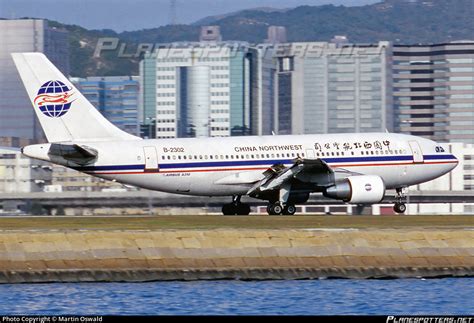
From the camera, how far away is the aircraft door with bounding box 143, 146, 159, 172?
7194 centimetres

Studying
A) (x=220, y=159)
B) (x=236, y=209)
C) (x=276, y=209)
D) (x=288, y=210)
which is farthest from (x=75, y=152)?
(x=288, y=210)

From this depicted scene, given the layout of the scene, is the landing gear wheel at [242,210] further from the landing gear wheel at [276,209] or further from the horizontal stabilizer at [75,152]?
the horizontal stabilizer at [75,152]

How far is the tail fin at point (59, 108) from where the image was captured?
73.3m

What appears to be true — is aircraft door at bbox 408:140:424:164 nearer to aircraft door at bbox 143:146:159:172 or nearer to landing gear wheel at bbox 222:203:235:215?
landing gear wheel at bbox 222:203:235:215

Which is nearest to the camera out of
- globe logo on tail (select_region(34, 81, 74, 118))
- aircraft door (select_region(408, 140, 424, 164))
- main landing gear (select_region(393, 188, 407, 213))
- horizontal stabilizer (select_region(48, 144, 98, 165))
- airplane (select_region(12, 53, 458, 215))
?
horizontal stabilizer (select_region(48, 144, 98, 165))

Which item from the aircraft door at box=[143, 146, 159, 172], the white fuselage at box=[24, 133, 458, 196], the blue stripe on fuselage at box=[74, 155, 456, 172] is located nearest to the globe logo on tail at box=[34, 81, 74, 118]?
the white fuselage at box=[24, 133, 458, 196]

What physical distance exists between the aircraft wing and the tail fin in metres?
8.17

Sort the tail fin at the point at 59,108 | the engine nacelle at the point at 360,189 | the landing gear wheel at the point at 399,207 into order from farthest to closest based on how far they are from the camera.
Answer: the landing gear wheel at the point at 399,207 < the tail fin at the point at 59,108 < the engine nacelle at the point at 360,189

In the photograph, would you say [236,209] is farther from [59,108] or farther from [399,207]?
[59,108]

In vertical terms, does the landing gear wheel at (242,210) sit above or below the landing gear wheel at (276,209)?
below

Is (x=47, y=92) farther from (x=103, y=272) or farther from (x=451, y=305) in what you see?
(x=451, y=305)

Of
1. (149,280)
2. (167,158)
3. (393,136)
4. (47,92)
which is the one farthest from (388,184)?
(149,280)

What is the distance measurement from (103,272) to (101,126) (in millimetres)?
26266

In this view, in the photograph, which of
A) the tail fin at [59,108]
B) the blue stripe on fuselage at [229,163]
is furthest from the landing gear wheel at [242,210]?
the tail fin at [59,108]
